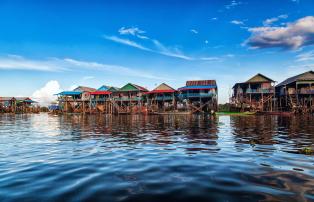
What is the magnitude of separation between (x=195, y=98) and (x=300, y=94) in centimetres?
2168

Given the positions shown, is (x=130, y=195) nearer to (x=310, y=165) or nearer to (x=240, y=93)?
(x=310, y=165)

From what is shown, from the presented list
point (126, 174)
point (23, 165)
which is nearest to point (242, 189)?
point (126, 174)

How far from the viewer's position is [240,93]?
5328 cm

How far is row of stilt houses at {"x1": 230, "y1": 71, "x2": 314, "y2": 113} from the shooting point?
145ft

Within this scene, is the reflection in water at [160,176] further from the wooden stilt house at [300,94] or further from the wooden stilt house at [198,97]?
the wooden stilt house at [300,94]

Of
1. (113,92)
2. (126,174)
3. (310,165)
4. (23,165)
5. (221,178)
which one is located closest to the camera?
→ (221,178)

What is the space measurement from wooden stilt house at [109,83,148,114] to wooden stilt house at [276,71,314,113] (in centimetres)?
3157

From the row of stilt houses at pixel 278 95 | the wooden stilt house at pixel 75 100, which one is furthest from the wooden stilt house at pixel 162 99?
the wooden stilt house at pixel 75 100

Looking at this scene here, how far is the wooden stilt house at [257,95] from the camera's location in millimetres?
47281

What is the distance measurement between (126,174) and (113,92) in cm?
5406

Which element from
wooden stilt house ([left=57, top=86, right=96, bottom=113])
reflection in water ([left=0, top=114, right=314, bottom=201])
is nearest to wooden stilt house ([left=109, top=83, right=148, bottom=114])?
wooden stilt house ([left=57, top=86, right=96, bottom=113])

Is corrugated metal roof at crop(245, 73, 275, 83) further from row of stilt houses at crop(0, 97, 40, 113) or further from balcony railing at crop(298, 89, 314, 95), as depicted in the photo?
row of stilt houses at crop(0, 97, 40, 113)

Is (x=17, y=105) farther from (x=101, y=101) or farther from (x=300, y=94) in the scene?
(x=300, y=94)

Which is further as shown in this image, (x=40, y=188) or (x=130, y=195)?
(x=40, y=188)
